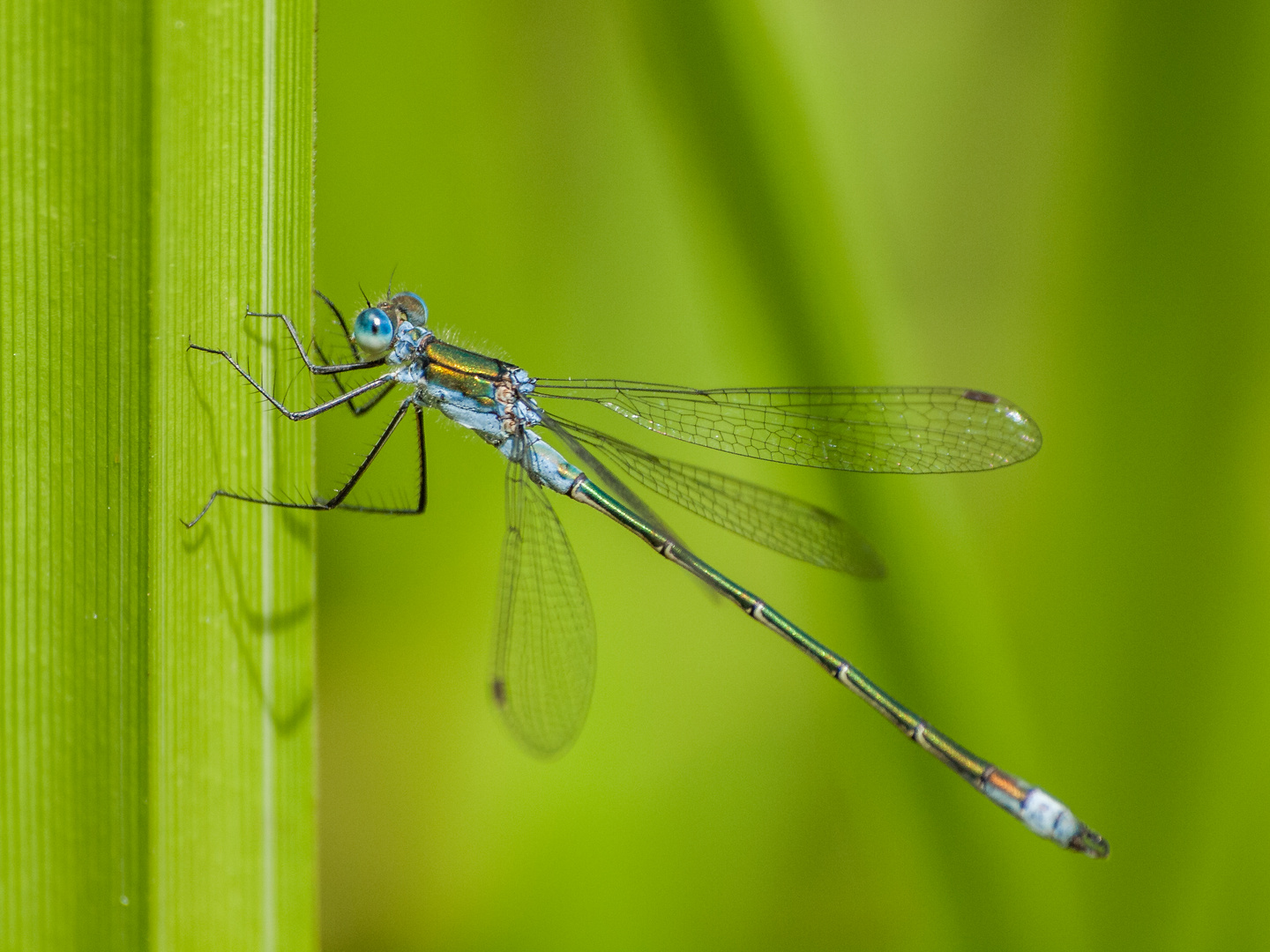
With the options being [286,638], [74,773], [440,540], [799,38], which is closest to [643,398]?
[440,540]

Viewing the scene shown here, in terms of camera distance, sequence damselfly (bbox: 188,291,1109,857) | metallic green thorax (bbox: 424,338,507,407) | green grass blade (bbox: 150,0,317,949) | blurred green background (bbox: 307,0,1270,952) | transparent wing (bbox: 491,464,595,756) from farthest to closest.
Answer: metallic green thorax (bbox: 424,338,507,407), transparent wing (bbox: 491,464,595,756), damselfly (bbox: 188,291,1109,857), blurred green background (bbox: 307,0,1270,952), green grass blade (bbox: 150,0,317,949)

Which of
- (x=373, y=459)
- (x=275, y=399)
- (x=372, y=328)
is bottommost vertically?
(x=373, y=459)

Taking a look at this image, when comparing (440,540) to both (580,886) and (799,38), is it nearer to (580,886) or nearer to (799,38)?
(580,886)

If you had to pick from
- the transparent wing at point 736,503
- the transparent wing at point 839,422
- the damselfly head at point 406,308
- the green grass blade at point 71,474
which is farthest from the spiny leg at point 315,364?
the transparent wing at point 736,503

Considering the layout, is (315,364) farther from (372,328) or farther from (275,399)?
(275,399)

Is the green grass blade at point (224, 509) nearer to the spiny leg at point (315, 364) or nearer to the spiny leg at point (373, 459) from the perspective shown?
the spiny leg at point (315, 364)

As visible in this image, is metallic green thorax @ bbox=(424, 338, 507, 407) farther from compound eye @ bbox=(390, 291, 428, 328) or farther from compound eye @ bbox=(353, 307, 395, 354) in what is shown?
compound eye @ bbox=(353, 307, 395, 354)

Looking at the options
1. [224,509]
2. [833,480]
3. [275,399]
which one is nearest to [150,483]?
[224,509]

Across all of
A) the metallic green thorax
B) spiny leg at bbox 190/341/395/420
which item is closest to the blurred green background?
the metallic green thorax
